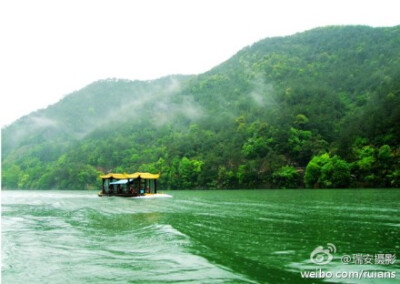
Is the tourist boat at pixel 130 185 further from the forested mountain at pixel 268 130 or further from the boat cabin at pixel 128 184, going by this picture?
the forested mountain at pixel 268 130

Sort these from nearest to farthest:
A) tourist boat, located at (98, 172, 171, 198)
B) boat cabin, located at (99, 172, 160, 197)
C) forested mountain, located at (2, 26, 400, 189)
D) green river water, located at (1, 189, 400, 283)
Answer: green river water, located at (1, 189, 400, 283)
tourist boat, located at (98, 172, 171, 198)
boat cabin, located at (99, 172, 160, 197)
forested mountain, located at (2, 26, 400, 189)

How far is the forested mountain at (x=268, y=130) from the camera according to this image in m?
76.2

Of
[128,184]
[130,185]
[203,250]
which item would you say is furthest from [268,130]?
[203,250]

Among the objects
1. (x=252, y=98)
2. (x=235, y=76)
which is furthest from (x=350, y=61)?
(x=235, y=76)

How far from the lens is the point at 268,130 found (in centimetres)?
10794

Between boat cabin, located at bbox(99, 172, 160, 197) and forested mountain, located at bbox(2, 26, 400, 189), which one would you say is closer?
boat cabin, located at bbox(99, 172, 160, 197)

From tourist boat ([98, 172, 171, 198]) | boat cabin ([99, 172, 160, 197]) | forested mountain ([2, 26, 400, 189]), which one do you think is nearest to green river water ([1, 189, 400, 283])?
tourist boat ([98, 172, 171, 198])

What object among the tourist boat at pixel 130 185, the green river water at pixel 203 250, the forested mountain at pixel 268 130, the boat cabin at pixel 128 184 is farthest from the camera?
the forested mountain at pixel 268 130

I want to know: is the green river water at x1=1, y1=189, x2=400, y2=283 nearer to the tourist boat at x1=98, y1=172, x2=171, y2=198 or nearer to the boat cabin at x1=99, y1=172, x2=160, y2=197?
the tourist boat at x1=98, y1=172, x2=171, y2=198

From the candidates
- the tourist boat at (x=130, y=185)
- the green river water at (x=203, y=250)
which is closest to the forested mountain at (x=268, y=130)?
the tourist boat at (x=130, y=185)


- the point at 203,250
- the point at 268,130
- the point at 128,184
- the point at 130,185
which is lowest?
the point at 203,250

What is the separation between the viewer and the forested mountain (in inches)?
3002

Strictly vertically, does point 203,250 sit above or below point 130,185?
below

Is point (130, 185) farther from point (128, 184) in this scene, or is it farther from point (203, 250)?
Answer: point (203, 250)
